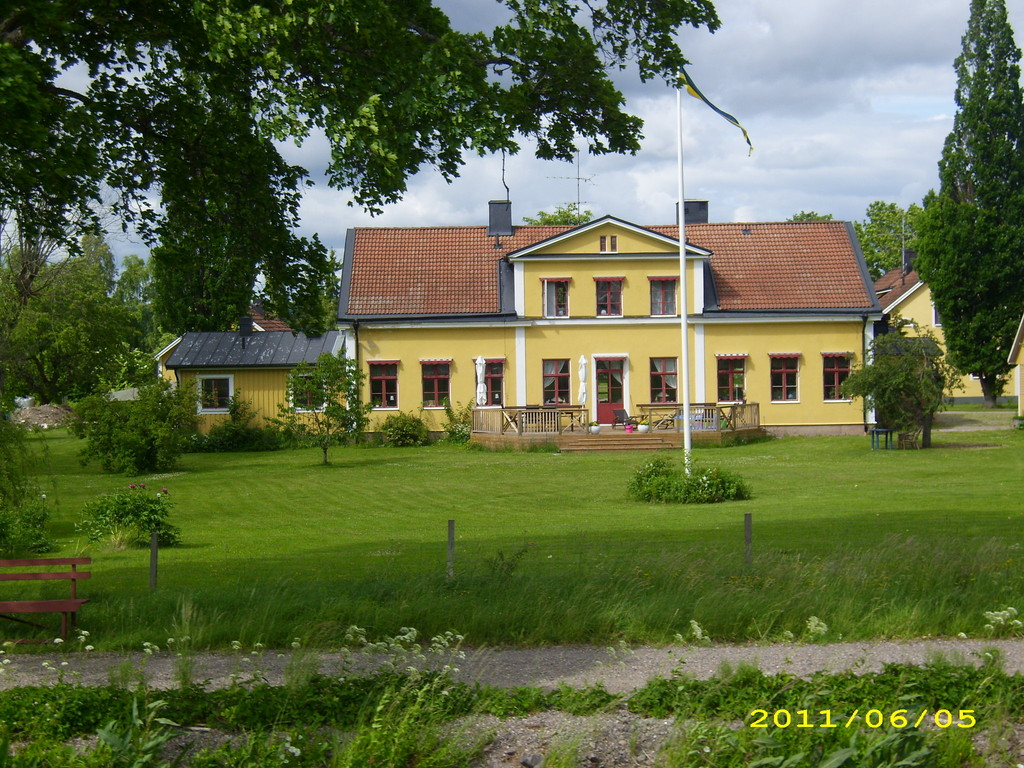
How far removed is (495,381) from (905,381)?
1513cm

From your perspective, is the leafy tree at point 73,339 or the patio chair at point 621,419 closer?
the patio chair at point 621,419

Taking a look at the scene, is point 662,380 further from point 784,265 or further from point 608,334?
point 784,265

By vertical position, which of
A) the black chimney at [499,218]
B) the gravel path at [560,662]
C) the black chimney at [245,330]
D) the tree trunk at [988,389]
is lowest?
the gravel path at [560,662]

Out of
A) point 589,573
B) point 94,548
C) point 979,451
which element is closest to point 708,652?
point 589,573

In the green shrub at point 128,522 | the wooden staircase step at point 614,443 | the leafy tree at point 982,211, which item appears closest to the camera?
the green shrub at point 128,522

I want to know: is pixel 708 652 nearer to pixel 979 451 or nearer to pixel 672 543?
pixel 672 543

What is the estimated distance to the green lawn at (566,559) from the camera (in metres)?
8.88

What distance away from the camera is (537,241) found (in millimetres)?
40938

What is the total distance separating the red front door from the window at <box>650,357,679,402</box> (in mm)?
1084

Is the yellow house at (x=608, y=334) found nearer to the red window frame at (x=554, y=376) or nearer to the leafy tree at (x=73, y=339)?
the red window frame at (x=554, y=376)

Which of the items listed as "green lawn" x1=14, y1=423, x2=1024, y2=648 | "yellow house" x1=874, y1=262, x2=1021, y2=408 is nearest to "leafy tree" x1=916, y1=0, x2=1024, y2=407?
"yellow house" x1=874, y1=262, x2=1021, y2=408

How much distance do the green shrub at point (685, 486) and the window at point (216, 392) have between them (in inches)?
938

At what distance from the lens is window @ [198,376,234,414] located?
41.2 meters
